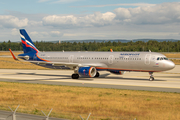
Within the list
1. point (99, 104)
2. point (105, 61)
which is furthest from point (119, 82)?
point (99, 104)

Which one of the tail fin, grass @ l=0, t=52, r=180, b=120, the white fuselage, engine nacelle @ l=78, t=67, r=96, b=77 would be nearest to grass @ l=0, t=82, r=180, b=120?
grass @ l=0, t=52, r=180, b=120

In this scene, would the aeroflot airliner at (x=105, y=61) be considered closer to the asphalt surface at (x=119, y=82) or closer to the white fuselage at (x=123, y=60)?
the white fuselage at (x=123, y=60)

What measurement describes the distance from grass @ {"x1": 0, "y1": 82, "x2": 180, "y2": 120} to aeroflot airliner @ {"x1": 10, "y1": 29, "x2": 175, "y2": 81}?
12.5 meters

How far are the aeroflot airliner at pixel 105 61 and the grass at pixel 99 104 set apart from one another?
12.5 metres

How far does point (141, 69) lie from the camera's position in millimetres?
38156

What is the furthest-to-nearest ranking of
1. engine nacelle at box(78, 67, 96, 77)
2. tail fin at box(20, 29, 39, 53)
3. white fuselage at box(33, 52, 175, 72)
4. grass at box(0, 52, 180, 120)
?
tail fin at box(20, 29, 39, 53) < engine nacelle at box(78, 67, 96, 77) < white fuselage at box(33, 52, 175, 72) < grass at box(0, 52, 180, 120)

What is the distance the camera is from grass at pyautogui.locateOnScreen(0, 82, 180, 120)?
16.7 metres

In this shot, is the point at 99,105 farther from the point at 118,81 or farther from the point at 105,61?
the point at 105,61

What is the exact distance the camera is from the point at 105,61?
41094mm

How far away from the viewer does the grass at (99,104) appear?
16.7 m

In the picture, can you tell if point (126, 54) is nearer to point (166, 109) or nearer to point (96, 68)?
point (96, 68)

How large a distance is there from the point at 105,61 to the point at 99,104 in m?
21.0

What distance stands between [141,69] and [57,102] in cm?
2056

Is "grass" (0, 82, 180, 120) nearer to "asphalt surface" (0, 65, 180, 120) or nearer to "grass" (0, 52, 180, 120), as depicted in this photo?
"grass" (0, 52, 180, 120)
